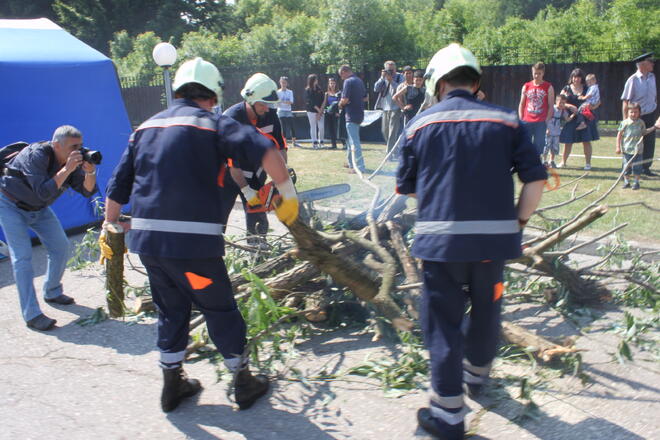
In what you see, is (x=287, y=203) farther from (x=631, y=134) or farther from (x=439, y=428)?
(x=631, y=134)

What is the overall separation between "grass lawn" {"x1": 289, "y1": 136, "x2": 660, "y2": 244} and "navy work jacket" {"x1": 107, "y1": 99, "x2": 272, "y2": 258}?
2.67 m

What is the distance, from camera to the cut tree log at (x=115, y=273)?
3.81 meters

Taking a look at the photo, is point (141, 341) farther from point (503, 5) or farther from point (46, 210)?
point (503, 5)

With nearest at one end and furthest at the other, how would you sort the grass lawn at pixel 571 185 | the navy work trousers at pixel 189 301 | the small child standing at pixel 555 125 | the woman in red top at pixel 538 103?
the navy work trousers at pixel 189 301
the grass lawn at pixel 571 185
the woman in red top at pixel 538 103
the small child standing at pixel 555 125

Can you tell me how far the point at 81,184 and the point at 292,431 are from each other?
9.23ft

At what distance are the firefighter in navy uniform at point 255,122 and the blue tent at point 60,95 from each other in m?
2.75

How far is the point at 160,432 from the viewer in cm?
293

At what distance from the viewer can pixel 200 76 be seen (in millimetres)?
2945

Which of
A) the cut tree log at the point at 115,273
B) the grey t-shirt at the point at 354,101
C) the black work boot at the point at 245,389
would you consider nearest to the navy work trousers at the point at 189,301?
the black work boot at the point at 245,389

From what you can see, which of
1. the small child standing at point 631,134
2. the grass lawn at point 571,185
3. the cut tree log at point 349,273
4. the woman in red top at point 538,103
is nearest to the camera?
the cut tree log at point 349,273

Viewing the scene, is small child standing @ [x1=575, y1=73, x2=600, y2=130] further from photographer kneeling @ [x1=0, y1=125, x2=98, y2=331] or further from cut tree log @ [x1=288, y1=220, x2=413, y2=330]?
photographer kneeling @ [x1=0, y1=125, x2=98, y2=331]

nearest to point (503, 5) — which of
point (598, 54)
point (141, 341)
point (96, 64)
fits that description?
point (598, 54)

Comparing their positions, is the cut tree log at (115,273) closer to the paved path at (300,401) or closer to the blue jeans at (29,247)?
the paved path at (300,401)

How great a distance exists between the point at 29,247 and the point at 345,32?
70.5 ft
